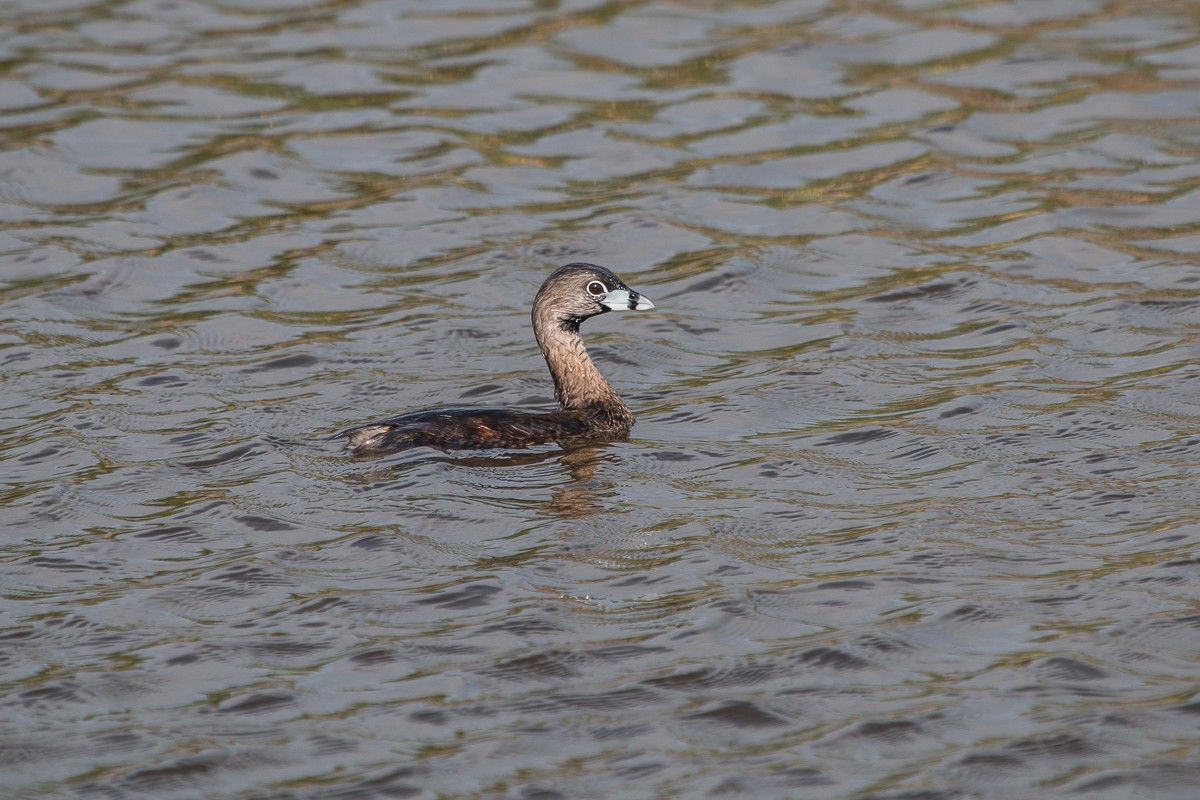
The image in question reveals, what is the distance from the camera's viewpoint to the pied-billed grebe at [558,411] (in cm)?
872

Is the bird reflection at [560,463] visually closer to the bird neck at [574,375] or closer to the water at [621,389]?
the water at [621,389]

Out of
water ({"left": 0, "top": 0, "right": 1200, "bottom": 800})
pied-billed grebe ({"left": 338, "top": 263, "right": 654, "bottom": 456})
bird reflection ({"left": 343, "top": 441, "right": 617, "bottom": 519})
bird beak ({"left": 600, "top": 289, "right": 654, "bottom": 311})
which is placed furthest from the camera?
bird beak ({"left": 600, "top": 289, "right": 654, "bottom": 311})

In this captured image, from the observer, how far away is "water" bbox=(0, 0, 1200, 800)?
Result: 6.09 meters

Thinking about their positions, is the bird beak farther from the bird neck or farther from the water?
the water

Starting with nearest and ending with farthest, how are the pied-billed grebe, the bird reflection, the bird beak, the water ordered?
the water
the bird reflection
the pied-billed grebe
the bird beak

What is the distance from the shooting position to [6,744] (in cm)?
603

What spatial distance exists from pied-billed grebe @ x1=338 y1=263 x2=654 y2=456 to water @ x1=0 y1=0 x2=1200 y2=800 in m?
0.16

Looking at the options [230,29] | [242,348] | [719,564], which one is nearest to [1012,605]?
[719,564]

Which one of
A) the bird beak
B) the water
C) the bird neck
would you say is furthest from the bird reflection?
the bird beak

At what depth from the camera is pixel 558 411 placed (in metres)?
9.80

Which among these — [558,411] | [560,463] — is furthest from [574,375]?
[560,463]

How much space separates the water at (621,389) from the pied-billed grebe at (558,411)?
0.16m

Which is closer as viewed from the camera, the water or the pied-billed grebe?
the water

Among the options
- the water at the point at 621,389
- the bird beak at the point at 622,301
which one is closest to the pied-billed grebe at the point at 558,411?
the bird beak at the point at 622,301
